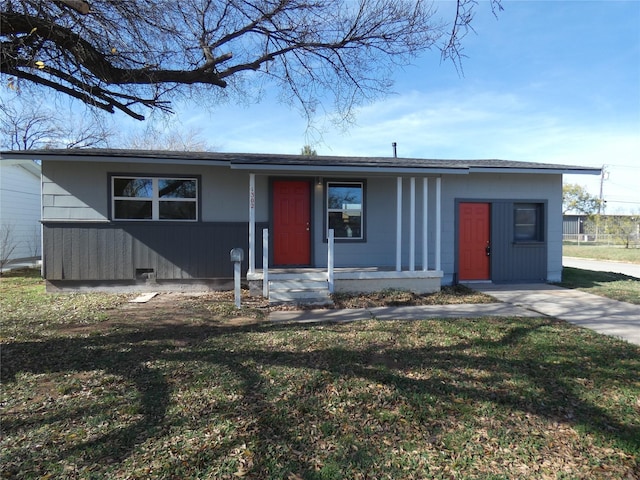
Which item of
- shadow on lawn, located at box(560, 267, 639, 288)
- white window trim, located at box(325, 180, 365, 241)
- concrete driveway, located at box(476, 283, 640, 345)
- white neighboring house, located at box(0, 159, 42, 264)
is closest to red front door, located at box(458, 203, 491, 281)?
concrete driveway, located at box(476, 283, 640, 345)

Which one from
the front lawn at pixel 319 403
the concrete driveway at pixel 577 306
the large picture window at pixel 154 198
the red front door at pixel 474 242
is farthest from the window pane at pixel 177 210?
the concrete driveway at pixel 577 306

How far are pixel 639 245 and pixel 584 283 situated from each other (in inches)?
930

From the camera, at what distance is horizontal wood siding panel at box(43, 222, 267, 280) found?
8.57m

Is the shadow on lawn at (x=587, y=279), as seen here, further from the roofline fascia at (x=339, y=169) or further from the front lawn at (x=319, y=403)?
the front lawn at (x=319, y=403)

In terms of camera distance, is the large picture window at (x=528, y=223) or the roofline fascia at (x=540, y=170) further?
the large picture window at (x=528, y=223)

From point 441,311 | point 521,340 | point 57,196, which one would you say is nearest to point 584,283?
point 441,311

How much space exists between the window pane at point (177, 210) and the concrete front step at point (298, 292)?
279cm

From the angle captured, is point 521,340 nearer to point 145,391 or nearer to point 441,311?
point 441,311

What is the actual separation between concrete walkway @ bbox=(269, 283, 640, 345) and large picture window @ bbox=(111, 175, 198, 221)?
12.6 ft

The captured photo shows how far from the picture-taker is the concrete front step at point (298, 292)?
24.6 feet

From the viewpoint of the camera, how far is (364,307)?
7141 millimetres

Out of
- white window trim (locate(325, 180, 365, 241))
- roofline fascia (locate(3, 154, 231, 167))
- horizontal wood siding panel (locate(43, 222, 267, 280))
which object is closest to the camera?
roofline fascia (locate(3, 154, 231, 167))

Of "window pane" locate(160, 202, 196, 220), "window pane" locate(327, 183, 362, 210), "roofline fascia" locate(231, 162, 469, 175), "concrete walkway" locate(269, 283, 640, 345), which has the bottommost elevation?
"concrete walkway" locate(269, 283, 640, 345)

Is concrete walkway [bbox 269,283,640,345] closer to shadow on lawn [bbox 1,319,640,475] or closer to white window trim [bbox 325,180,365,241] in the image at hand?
shadow on lawn [bbox 1,319,640,475]
